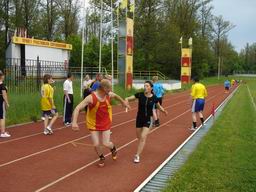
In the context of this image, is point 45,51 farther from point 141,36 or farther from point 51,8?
point 141,36

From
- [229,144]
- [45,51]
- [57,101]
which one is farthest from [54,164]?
[45,51]

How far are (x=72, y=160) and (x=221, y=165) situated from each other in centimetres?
320

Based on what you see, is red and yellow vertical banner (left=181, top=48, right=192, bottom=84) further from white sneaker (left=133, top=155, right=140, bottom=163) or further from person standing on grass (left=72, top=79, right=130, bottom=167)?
person standing on grass (left=72, top=79, right=130, bottom=167)

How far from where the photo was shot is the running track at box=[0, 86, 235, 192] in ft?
24.6

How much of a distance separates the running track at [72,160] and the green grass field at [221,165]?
74 centimetres

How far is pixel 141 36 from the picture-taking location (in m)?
63.7

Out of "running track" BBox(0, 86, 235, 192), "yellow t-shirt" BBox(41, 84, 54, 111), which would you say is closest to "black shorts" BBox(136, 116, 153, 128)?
"running track" BBox(0, 86, 235, 192)

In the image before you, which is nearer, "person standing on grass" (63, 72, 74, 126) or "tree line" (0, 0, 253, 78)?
"person standing on grass" (63, 72, 74, 126)

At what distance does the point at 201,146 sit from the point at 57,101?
9.97 m

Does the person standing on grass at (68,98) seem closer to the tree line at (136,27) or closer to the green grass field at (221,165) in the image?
the green grass field at (221,165)

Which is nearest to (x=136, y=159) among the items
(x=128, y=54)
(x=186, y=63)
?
(x=128, y=54)

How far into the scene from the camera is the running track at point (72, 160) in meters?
7.49

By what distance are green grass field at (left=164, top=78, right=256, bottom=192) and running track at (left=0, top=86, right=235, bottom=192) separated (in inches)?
29.3

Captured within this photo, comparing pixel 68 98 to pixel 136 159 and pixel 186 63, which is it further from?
pixel 186 63
